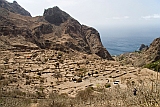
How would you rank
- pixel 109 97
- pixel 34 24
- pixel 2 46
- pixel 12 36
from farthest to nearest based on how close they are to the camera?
pixel 34 24 → pixel 12 36 → pixel 2 46 → pixel 109 97

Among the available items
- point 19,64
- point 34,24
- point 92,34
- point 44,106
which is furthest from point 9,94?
point 92,34

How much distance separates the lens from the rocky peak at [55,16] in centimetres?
6012

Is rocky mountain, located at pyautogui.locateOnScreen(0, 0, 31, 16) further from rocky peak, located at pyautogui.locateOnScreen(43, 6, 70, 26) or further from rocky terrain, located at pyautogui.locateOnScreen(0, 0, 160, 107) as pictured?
rocky terrain, located at pyautogui.locateOnScreen(0, 0, 160, 107)

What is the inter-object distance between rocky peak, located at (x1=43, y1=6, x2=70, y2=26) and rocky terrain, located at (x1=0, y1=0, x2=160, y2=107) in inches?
104

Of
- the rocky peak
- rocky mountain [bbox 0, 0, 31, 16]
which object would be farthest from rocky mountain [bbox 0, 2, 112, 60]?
rocky mountain [bbox 0, 0, 31, 16]

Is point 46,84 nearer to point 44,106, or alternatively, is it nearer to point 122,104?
point 44,106

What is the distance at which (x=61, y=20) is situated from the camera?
198 feet

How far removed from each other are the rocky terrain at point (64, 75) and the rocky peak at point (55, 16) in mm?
2642

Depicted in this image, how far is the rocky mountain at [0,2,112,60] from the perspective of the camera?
3716 cm

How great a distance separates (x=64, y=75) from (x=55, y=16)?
44573 mm

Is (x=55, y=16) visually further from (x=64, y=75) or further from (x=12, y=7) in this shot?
(x=64, y=75)

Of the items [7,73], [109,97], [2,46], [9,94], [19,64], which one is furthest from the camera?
[2,46]

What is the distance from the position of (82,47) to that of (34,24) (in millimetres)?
14395

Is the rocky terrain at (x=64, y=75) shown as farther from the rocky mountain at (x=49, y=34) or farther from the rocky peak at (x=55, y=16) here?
the rocky peak at (x=55, y=16)
